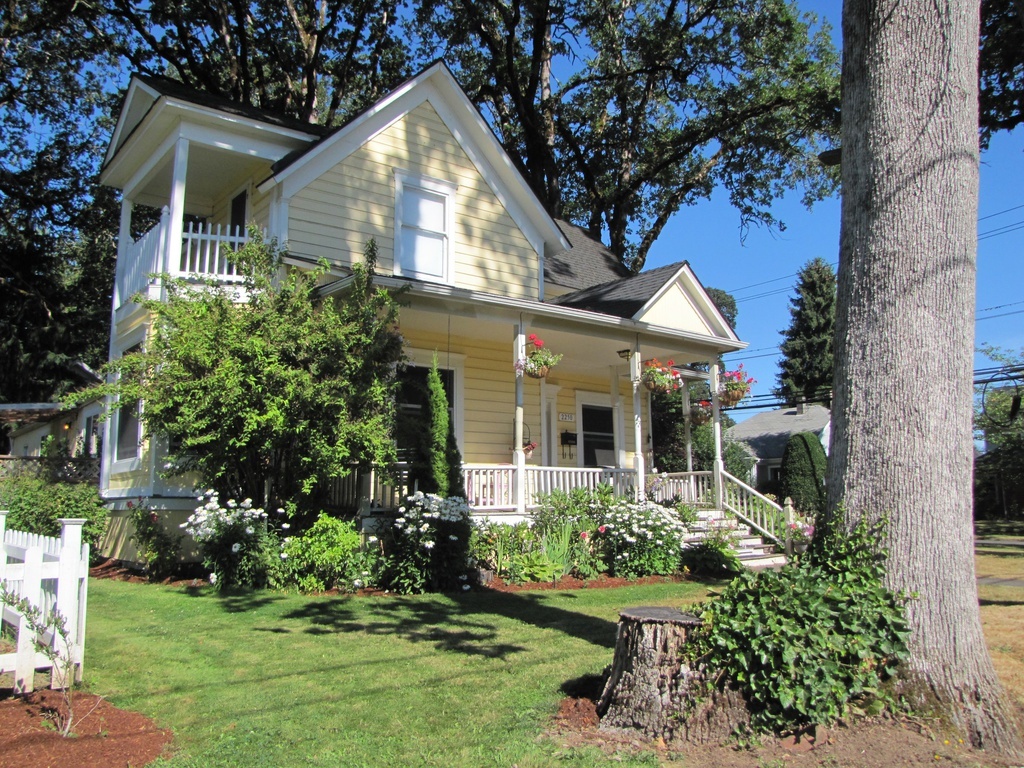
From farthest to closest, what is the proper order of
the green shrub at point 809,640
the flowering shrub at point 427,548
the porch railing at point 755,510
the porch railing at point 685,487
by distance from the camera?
the porch railing at point 685,487 → the porch railing at point 755,510 → the flowering shrub at point 427,548 → the green shrub at point 809,640

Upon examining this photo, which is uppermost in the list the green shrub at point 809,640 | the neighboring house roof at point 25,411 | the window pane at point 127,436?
the neighboring house roof at point 25,411

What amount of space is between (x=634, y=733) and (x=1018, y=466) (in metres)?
32.3

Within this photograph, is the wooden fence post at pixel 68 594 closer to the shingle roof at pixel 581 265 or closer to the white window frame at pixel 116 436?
the white window frame at pixel 116 436

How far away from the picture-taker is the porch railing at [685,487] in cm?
1387

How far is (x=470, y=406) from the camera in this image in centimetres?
1423

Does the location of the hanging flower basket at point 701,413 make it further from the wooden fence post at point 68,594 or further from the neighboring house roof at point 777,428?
the neighboring house roof at point 777,428

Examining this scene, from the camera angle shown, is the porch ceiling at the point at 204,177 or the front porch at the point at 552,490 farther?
the porch ceiling at the point at 204,177

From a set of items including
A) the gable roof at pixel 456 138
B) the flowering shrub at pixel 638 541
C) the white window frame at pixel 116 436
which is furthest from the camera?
the gable roof at pixel 456 138

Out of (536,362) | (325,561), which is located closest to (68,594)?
(325,561)

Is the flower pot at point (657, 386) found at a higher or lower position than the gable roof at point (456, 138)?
lower

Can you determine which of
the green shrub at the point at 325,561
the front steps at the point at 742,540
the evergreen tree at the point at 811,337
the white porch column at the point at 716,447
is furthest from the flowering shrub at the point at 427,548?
the evergreen tree at the point at 811,337

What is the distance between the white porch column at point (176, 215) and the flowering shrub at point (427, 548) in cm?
539

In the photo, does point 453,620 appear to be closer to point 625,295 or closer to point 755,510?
point 755,510

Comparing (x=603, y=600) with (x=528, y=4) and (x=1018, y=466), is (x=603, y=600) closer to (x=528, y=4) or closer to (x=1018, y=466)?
(x=528, y=4)
